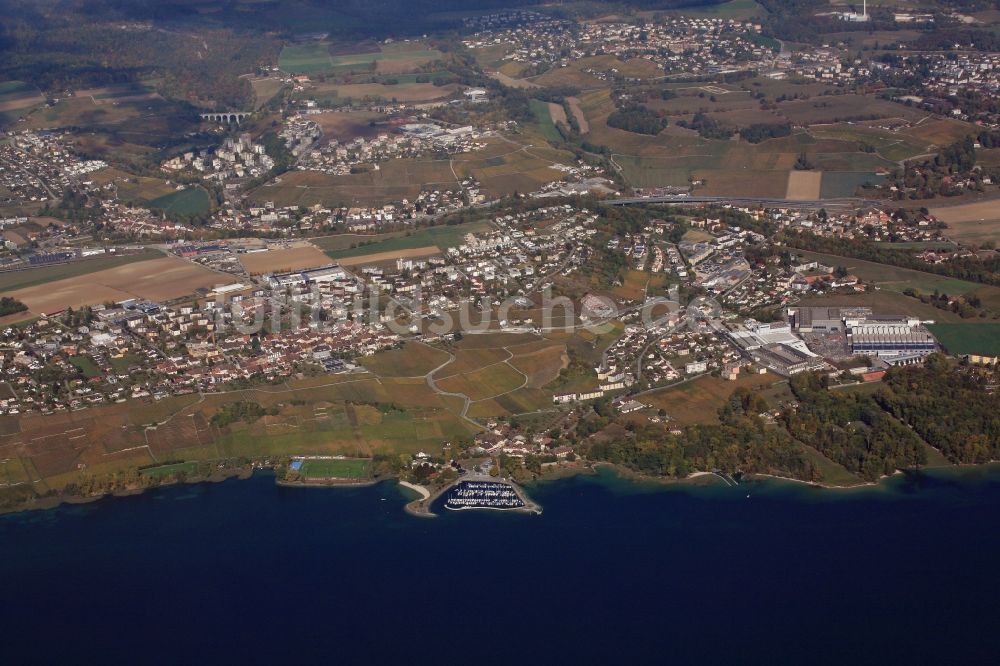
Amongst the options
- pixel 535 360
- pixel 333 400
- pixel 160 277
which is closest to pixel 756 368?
pixel 535 360

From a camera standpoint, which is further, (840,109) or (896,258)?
(840,109)

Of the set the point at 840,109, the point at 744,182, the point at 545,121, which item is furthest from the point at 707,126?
the point at 545,121

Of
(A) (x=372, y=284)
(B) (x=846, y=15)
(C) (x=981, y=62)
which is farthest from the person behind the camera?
(B) (x=846, y=15)

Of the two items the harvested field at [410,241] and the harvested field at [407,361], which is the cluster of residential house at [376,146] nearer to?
the harvested field at [410,241]

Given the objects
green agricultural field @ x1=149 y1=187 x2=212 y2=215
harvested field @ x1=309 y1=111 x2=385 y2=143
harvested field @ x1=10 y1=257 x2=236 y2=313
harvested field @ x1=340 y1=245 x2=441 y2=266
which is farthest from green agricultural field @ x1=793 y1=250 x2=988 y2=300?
harvested field @ x1=309 y1=111 x2=385 y2=143

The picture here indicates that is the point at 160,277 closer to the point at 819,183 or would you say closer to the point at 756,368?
the point at 756,368

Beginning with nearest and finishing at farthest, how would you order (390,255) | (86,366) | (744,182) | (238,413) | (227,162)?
(238,413) < (86,366) < (390,255) < (744,182) < (227,162)

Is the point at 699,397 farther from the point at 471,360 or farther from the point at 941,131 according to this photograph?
the point at 941,131
